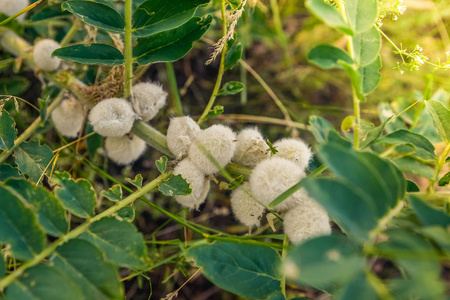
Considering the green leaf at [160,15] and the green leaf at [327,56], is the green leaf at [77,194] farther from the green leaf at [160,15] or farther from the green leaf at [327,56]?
the green leaf at [327,56]

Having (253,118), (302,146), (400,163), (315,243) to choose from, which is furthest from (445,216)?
(253,118)

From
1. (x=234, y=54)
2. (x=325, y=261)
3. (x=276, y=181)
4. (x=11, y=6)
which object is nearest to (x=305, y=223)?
(x=276, y=181)

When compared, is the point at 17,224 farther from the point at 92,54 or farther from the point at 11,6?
the point at 11,6

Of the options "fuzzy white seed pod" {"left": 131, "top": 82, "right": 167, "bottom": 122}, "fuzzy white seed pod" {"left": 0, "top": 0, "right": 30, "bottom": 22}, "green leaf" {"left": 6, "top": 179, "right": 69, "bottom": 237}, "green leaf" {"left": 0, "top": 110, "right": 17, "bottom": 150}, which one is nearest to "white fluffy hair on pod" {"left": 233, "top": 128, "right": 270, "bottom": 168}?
"fuzzy white seed pod" {"left": 131, "top": 82, "right": 167, "bottom": 122}

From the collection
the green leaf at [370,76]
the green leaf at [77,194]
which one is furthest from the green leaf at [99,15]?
the green leaf at [370,76]

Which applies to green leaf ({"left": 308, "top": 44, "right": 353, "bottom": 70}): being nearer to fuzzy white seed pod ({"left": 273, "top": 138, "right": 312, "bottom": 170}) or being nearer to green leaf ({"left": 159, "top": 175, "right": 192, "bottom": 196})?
fuzzy white seed pod ({"left": 273, "top": 138, "right": 312, "bottom": 170})

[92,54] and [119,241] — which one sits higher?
[92,54]
